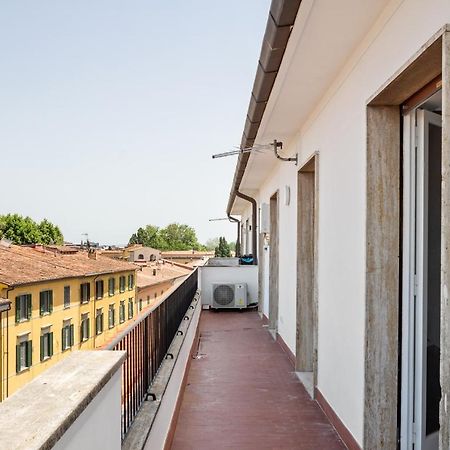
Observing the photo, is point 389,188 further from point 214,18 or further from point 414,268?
point 214,18

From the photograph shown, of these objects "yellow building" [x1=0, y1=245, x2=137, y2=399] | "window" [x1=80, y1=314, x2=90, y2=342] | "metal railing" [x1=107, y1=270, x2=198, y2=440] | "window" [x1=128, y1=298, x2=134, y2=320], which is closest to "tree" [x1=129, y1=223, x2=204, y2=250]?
"window" [x1=128, y1=298, x2=134, y2=320]

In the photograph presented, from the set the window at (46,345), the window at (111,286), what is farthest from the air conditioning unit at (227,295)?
the window at (111,286)

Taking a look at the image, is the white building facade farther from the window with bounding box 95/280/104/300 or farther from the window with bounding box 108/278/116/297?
the window with bounding box 108/278/116/297

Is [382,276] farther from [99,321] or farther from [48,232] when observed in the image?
[48,232]

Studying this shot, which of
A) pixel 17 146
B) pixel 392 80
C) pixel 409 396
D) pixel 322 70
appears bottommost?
pixel 409 396

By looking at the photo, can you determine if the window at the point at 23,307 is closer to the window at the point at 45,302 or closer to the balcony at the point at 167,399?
the window at the point at 45,302

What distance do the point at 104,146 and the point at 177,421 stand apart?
39.1 meters

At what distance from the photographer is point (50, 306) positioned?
24281 millimetres

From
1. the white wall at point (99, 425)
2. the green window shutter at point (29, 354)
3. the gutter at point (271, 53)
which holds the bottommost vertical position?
the green window shutter at point (29, 354)

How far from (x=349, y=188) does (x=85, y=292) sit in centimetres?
2663

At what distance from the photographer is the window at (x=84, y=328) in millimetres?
27672

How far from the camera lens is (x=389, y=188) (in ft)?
9.11

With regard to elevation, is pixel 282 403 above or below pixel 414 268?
below

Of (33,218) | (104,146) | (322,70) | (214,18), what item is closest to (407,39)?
(322,70)
